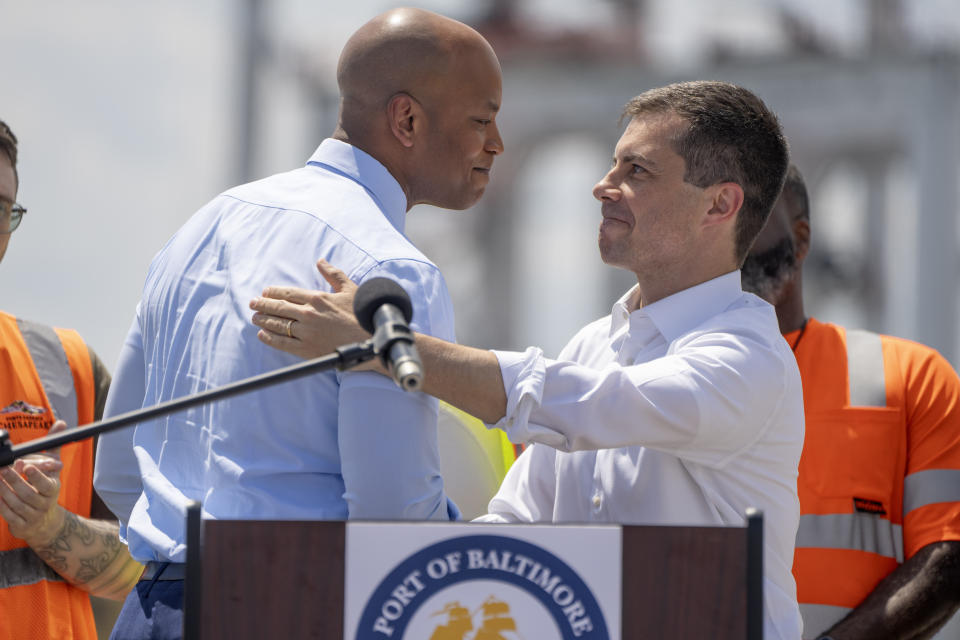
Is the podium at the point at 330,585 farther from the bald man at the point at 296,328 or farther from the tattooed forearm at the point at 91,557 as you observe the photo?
the tattooed forearm at the point at 91,557

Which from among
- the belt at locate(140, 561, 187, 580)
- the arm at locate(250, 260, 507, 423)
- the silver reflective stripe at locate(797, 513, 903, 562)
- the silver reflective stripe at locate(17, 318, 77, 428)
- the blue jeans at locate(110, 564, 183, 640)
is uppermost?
the silver reflective stripe at locate(17, 318, 77, 428)

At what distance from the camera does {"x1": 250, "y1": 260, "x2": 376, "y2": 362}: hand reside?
265 cm

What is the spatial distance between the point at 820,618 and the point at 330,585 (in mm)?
2418

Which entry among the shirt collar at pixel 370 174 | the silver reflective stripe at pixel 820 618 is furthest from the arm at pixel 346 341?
the silver reflective stripe at pixel 820 618

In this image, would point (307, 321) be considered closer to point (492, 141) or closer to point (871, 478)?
point (492, 141)

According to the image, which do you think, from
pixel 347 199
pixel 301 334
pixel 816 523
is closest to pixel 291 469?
pixel 301 334

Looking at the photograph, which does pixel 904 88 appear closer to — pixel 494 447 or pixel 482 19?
pixel 482 19

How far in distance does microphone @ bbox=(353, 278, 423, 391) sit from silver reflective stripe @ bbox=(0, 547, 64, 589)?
2098 mm

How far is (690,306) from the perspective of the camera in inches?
130

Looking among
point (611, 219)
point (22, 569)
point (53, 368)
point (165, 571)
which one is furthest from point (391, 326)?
point (53, 368)

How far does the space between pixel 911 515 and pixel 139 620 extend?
257cm

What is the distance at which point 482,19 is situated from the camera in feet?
66.2

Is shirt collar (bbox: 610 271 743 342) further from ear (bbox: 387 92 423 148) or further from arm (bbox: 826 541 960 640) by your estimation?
arm (bbox: 826 541 960 640)

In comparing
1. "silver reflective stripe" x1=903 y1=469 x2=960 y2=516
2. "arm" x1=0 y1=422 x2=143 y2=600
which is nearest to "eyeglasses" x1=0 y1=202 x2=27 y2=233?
"arm" x1=0 y1=422 x2=143 y2=600
